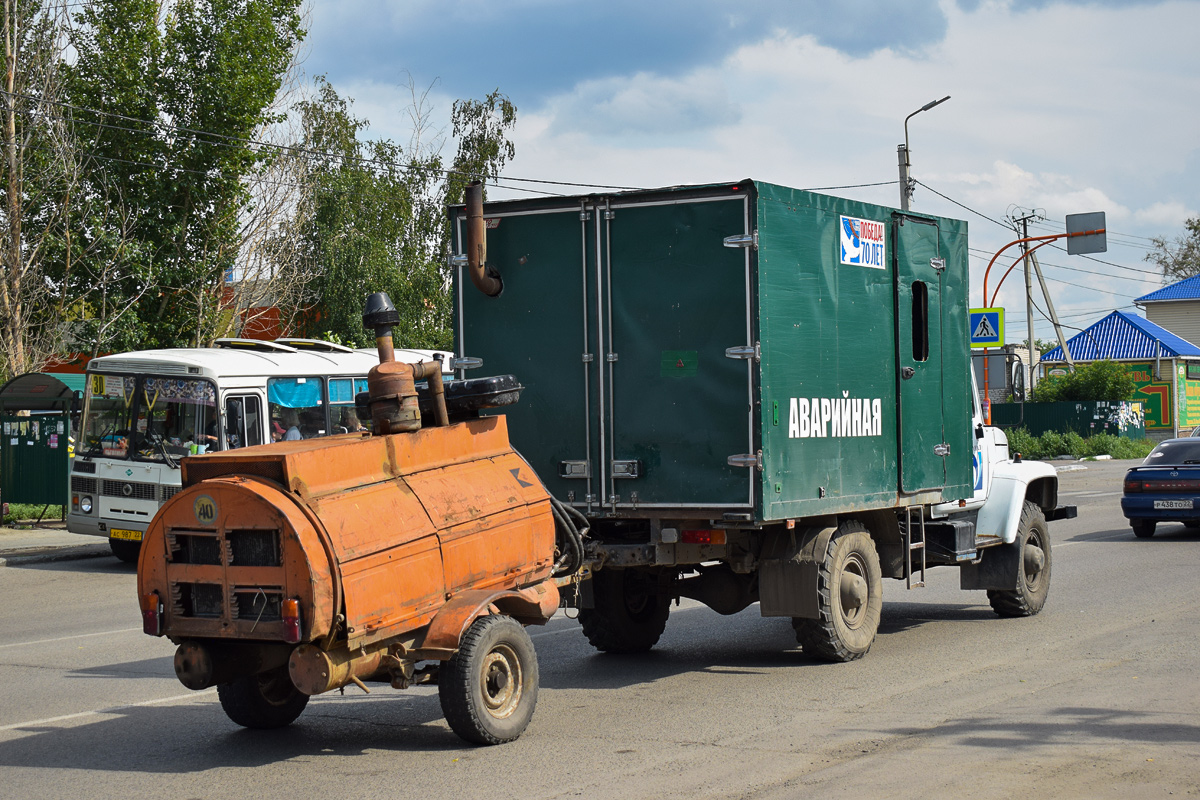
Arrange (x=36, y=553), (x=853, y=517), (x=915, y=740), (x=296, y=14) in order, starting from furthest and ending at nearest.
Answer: (x=296, y=14), (x=36, y=553), (x=853, y=517), (x=915, y=740)

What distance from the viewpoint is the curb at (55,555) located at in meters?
17.6

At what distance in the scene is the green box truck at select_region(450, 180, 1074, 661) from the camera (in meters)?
8.52

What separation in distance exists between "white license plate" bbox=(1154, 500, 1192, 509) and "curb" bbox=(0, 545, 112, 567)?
15286mm

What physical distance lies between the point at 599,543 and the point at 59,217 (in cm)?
2102

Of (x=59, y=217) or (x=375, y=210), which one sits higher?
(x=375, y=210)

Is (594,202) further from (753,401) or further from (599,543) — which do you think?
(599,543)

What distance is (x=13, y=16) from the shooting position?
25.5m

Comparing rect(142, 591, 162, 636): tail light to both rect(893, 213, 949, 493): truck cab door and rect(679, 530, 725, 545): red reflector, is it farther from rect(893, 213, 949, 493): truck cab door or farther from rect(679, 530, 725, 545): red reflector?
rect(893, 213, 949, 493): truck cab door

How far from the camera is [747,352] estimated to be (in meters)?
8.40

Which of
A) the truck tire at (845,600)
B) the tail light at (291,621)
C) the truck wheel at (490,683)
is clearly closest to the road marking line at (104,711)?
the truck wheel at (490,683)

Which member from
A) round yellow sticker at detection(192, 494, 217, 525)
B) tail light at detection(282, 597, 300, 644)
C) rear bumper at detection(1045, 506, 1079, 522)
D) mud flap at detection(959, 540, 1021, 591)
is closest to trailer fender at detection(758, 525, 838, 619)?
mud flap at detection(959, 540, 1021, 591)

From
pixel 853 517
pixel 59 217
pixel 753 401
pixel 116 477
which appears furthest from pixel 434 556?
pixel 59 217

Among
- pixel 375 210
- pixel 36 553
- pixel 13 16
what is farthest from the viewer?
pixel 375 210

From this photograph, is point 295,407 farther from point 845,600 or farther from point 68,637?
point 845,600
